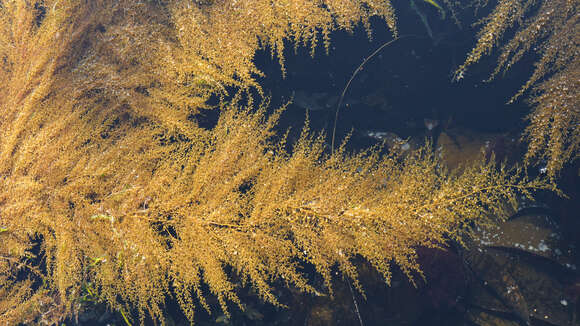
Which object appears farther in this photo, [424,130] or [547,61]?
[424,130]

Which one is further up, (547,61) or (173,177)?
(547,61)

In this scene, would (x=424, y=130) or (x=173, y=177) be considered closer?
(x=173, y=177)

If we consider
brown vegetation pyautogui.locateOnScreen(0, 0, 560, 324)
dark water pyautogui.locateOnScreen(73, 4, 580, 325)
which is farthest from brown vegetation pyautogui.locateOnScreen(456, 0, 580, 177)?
brown vegetation pyautogui.locateOnScreen(0, 0, 560, 324)

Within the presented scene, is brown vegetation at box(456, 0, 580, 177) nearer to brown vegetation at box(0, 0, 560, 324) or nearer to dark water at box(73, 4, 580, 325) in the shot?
dark water at box(73, 4, 580, 325)

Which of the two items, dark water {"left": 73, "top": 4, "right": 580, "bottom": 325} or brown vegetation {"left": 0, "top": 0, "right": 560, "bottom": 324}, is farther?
dark water {"left": 73, "top": 4, "right": 580, "bottom": 325}

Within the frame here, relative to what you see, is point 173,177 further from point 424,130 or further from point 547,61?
point 547,61

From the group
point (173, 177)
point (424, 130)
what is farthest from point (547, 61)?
point (173, 177)

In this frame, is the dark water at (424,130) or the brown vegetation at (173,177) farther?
the dark water at (424,130)

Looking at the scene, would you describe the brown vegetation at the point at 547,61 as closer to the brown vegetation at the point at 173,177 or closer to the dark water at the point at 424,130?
the dark water at the point at 424,130

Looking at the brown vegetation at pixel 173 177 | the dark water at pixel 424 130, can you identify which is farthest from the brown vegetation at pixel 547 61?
the brown vegetation at pixel 173 177

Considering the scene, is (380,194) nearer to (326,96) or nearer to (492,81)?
(326,96)

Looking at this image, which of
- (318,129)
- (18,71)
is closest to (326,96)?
(318,129)
